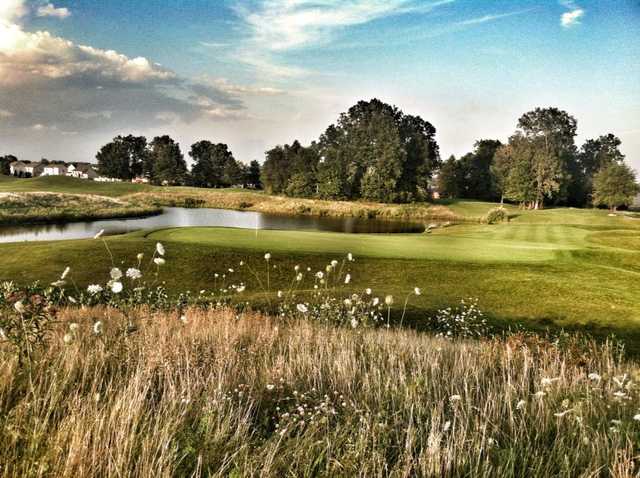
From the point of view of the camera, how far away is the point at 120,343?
4.31 metres

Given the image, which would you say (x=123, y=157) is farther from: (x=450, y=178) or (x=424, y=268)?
(x=424, y=268)

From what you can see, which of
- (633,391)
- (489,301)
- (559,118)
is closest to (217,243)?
(489,301)

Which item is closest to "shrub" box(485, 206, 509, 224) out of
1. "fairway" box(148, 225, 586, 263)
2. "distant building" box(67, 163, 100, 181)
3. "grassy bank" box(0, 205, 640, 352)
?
"fairway" box(148, 225, 586, 263)

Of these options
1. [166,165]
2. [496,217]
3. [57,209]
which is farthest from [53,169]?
[496,217]

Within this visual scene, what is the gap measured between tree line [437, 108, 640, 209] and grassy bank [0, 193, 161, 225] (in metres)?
52.7

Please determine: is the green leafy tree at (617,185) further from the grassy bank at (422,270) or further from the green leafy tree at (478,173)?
the grassy bank at (422,270)

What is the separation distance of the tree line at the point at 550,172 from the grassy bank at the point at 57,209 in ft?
173

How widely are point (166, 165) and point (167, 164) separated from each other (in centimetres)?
32

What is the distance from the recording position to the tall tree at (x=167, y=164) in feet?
326

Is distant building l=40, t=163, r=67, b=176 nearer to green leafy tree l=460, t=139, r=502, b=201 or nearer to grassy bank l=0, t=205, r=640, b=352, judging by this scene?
green leafy tree l=460, t=139, r=502, b=201

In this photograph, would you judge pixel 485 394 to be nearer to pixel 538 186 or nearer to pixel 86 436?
pixel 86 436

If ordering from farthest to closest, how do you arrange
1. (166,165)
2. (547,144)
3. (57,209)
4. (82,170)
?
(82,170) < (166,165) < (547,144) < (57,209)

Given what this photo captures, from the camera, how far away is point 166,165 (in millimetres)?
99438

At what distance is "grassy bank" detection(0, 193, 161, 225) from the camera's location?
40.0m
